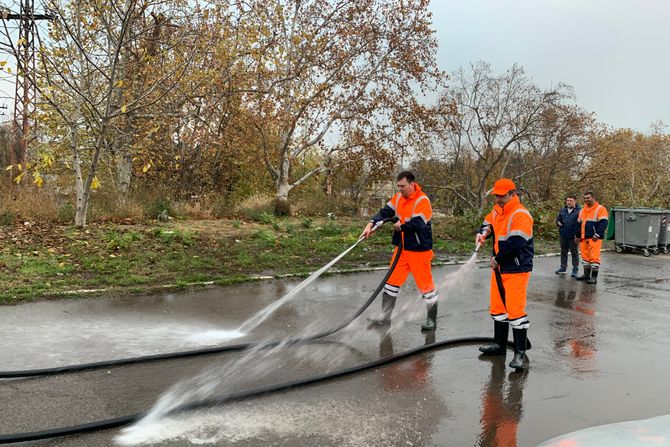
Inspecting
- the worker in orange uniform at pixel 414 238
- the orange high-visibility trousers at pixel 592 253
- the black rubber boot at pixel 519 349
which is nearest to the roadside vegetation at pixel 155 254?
the orange high-visibility trousers at pixel 592 253

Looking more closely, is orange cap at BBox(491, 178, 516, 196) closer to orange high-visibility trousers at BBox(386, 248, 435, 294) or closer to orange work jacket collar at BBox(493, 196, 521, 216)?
orange work jacket collar at BBox(493, 196, 521, 216)

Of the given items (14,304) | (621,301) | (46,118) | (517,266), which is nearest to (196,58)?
(46,118)

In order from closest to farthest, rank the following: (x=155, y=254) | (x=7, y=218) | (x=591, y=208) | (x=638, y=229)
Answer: (x=155, y=254)
(x=591, y=208)
(x=7, y=218)
(x=638, y=229)

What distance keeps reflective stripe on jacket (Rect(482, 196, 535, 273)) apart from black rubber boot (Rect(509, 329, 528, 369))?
60 cm

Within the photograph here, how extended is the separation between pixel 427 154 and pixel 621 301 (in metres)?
17.7

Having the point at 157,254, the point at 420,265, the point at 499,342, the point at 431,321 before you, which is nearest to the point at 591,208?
the point at 431,321

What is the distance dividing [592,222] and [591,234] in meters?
0.25

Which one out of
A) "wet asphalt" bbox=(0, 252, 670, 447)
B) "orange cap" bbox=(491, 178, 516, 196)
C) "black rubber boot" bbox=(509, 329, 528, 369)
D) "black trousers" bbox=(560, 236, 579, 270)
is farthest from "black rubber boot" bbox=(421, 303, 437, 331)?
"black trousers" bbox=(560, 236, 579, 270)

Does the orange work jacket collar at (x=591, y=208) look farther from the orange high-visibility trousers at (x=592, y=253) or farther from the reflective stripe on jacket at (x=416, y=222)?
the reflective stripe on jacket at (x=416, y=222)

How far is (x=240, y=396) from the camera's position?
4.06 metres

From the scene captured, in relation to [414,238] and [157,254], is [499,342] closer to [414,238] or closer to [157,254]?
[414,238]

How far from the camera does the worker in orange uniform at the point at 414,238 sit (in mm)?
6102

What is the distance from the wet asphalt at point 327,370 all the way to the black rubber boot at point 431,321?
0.15 m

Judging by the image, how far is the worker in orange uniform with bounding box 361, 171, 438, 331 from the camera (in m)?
6.10
